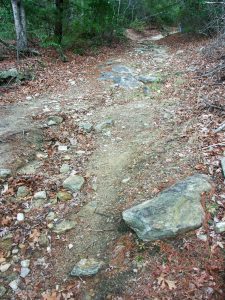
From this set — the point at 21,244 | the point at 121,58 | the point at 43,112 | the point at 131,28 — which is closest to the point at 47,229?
the point at 21,244

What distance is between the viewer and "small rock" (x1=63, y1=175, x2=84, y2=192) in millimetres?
4305

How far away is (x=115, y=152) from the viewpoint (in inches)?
199

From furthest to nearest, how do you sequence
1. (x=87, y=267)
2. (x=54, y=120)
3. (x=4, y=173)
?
(x=54, y=120)
(x=4, y=173)
(x=87, y=267)

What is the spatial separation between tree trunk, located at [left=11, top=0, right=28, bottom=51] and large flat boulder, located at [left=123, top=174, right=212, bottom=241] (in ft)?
28.0

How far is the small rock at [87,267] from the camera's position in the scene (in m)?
3.15

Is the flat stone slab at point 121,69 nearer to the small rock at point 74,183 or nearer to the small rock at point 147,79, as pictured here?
the small rock at point 147,79

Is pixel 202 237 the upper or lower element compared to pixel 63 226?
upper

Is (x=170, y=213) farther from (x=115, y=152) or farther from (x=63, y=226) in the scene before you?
(x=115, y=152)

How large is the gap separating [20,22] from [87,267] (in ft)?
30.1

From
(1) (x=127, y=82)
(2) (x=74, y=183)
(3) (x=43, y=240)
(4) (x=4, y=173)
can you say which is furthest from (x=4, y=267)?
(1) (x=127, y=82)

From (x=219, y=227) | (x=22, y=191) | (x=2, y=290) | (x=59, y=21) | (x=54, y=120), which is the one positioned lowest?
(x=2, y=290)

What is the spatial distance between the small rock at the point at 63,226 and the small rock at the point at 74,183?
0.61 m

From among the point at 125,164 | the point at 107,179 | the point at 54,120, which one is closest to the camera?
the point at 107,179

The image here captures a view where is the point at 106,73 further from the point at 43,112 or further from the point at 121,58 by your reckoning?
the point at 43,112
